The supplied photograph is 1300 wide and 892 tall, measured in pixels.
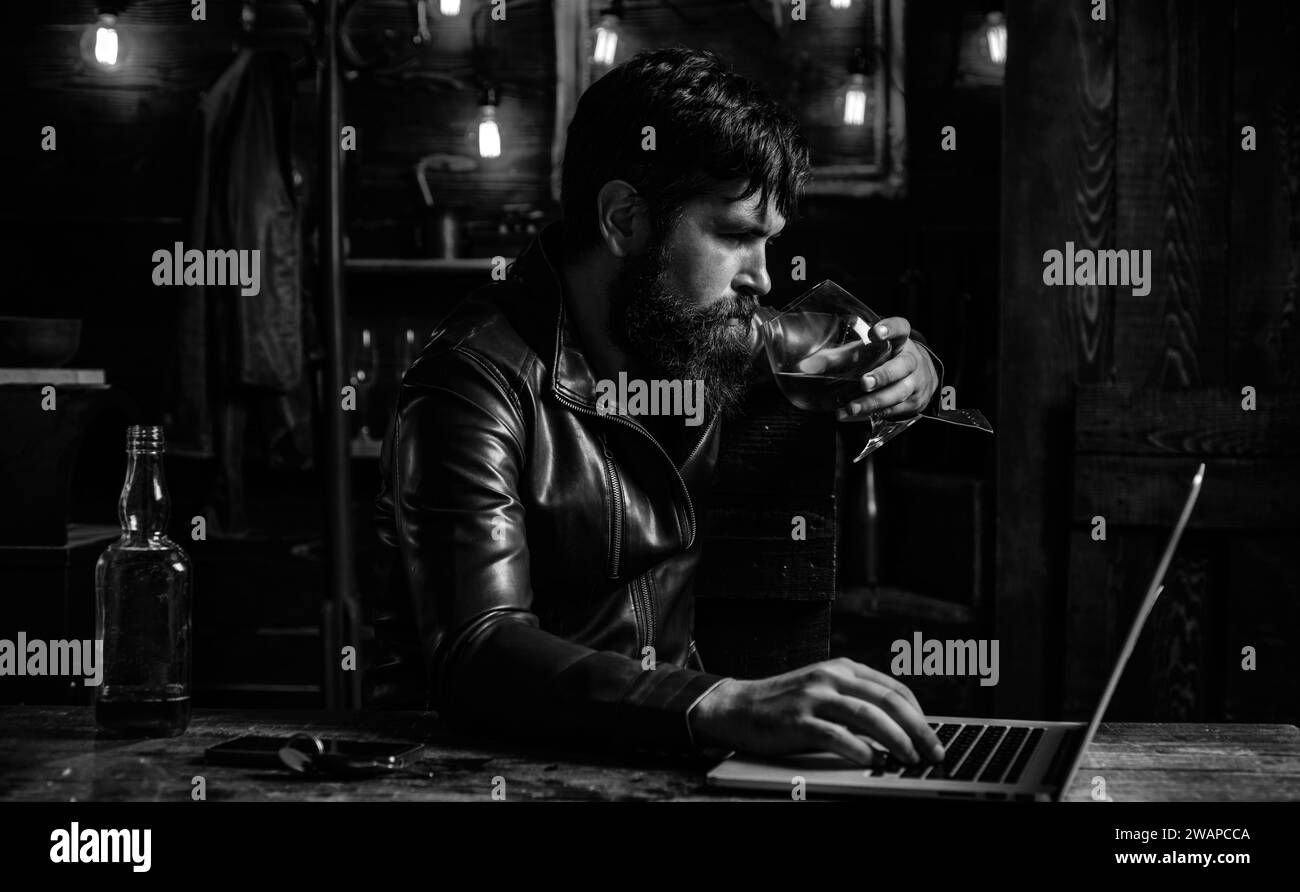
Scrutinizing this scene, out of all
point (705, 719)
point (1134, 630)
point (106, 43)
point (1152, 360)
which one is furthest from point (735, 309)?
point (106, 43)

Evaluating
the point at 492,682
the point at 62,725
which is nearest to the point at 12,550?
the point at 62,725

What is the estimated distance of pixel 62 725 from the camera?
141 centimetres

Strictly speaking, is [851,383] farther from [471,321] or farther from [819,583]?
[471,321]

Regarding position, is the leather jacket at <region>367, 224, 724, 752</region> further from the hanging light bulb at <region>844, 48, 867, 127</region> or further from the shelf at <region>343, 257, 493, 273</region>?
the hanging light bulb at <region>844, 48, 867, 127</region>

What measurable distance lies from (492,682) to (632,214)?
2.50ft

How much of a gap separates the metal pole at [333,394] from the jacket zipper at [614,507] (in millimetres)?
1766

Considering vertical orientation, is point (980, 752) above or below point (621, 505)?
below

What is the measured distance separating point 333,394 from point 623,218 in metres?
1.69

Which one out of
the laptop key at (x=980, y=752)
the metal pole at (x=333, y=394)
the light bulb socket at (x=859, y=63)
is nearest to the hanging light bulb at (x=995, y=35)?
the light bulb socket at (x=859, y=63)

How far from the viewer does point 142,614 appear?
134 centimetres

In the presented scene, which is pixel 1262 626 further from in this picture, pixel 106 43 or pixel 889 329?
pixel 106 43

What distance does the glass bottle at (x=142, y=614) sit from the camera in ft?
4.36

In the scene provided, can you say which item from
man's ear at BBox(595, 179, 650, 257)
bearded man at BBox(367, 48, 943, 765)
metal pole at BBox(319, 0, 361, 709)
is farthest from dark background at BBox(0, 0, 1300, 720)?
man's ear at BBox(595, 179, 650, 257)

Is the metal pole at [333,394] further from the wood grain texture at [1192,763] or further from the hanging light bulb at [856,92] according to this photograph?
the wood grain texture at [1192,763]
